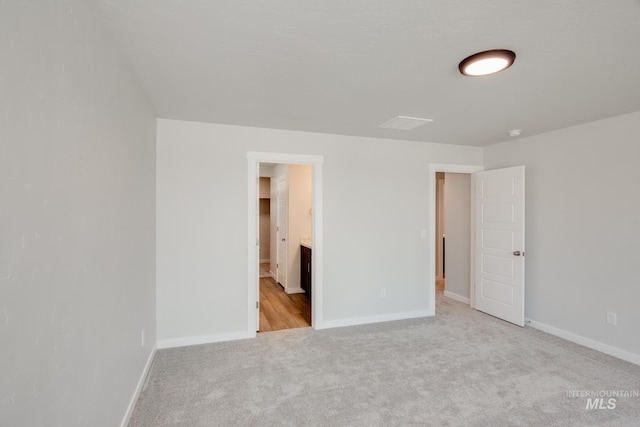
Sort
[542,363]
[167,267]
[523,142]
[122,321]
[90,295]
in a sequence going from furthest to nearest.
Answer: [523,142]
[167,267]
[542,363]
[122,321]
[90,295]

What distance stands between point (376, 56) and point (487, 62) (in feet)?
2.21

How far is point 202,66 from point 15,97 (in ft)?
4.29

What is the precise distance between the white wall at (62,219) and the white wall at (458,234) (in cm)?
451

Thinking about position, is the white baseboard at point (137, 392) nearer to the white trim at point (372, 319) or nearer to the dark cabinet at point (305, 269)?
the white trim at point (372, 319)

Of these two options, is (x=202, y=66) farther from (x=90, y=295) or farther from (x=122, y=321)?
(x=122, y=321)

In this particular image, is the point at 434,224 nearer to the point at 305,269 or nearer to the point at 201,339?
the point at 305,269

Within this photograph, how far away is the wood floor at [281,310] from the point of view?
12.6ft

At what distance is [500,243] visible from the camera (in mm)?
4035

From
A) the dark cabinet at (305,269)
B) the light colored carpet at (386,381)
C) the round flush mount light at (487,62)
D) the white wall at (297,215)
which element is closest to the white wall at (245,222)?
the light colored carpet at (386,381)

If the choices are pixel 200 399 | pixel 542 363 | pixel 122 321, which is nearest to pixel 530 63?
pixel 542 363

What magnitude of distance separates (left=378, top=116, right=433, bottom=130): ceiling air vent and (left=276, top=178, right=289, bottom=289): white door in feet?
7.96

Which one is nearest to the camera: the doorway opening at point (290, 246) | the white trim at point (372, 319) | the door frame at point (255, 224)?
the door frame at point (255, 224)

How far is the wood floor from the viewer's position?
385 cm

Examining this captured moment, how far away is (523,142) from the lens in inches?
154
